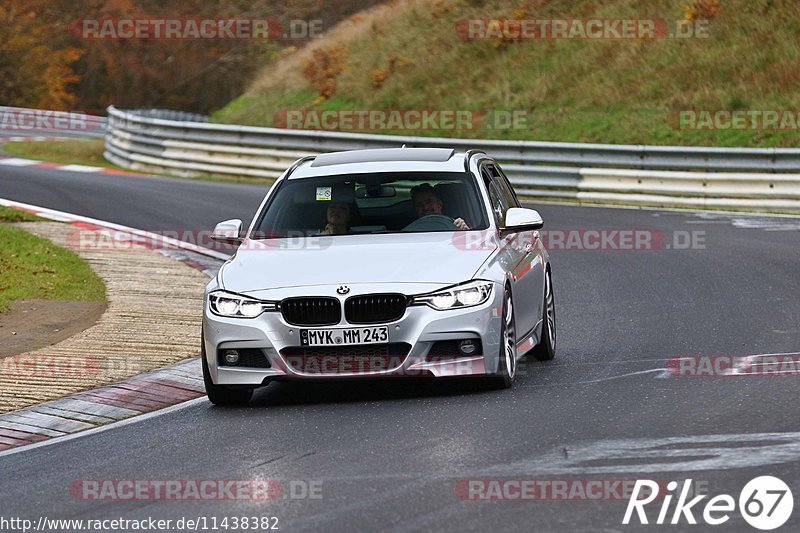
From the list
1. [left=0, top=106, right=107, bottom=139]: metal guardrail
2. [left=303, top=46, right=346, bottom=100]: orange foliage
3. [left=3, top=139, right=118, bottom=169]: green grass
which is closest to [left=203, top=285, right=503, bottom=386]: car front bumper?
[left=3, top=139, right=118, bottom=169]: green grass

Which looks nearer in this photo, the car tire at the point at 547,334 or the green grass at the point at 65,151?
the car tire at the point at 547,334

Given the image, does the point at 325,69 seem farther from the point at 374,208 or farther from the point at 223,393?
the point at 223,393

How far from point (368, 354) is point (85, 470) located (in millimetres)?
2079

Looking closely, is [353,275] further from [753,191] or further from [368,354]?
[753,191]

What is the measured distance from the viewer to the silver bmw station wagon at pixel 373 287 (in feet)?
30.8

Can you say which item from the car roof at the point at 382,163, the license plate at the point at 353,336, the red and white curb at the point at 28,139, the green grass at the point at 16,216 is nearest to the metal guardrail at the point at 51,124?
the red and white curb at the point at 28,139

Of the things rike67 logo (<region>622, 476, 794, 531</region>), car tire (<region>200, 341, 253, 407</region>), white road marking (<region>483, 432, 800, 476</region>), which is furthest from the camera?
car tire (<region>200, 341, 253, 407</region>)

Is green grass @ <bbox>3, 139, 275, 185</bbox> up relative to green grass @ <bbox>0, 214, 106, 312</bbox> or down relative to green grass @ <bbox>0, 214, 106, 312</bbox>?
up

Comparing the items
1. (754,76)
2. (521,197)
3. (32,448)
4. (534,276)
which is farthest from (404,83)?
(32,448)

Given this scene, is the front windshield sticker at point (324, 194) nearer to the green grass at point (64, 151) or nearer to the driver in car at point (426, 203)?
the driver in car at point (426, 203)

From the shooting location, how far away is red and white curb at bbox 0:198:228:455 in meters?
9.34

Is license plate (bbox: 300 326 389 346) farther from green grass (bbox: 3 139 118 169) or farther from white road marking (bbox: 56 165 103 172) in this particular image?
green grass (bbox: 3 139 118 169)

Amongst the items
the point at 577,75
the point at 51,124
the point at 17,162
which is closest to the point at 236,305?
the point at 17,162

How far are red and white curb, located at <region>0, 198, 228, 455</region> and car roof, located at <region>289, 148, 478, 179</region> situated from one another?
1746 millimetres
